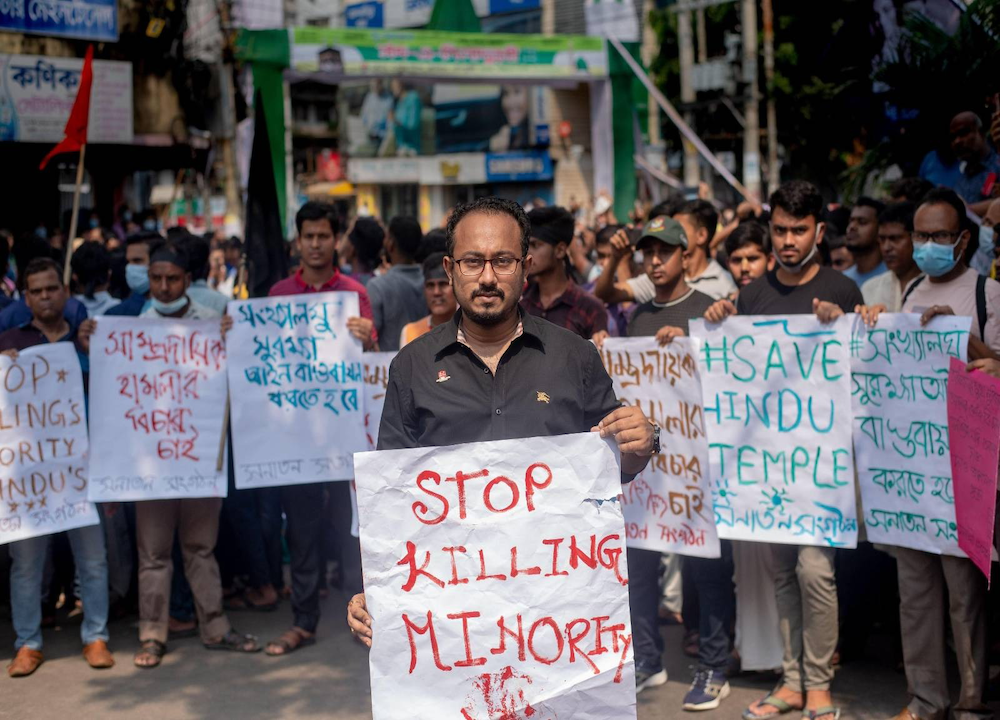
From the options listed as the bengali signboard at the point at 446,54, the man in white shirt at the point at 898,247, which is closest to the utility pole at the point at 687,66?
the bengali signboard at the point at 446,54

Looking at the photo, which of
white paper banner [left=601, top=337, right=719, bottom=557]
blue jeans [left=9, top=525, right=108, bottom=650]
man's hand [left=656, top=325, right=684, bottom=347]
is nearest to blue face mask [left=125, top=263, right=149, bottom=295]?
blue jeans [left=9, top=525, right=108, bottom=650]

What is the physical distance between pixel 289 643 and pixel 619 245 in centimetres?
277

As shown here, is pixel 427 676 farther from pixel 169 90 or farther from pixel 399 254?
pixel 169 90

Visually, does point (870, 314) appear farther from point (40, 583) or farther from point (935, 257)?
point (40, 583)

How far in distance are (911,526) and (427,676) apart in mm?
2609

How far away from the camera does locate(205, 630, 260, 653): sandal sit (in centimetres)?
624

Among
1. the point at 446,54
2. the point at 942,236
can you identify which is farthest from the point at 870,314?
the point at 446,54

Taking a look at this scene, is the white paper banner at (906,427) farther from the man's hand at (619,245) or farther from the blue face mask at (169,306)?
the blue face mask at (169,306)

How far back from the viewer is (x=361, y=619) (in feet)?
10.2

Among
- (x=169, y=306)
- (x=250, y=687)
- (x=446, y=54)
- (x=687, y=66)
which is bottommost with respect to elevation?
(x=250, y=687)

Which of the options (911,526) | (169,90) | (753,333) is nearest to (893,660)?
(911,526)

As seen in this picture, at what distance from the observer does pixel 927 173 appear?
7910 millimetres

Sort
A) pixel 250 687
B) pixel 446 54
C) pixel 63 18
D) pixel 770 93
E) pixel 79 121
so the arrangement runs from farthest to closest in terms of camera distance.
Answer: pixel 770 93 < pixel 446 54 < pixel 63 18 < pixel 79 121 < pixel 250 687

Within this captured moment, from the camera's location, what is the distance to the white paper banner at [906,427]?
4.66m
